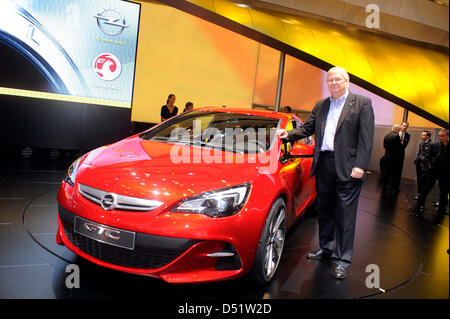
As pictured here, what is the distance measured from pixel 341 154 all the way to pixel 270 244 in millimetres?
861

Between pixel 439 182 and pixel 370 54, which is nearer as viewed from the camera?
pixel 439 182

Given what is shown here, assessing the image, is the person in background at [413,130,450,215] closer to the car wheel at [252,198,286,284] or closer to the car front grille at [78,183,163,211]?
the car wheel at [252,198,286,284]

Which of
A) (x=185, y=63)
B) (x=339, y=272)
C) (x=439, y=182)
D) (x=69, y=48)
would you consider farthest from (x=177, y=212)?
(x=185, y=63)

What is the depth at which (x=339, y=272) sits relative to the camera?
261 cm

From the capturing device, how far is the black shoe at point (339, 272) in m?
2.60

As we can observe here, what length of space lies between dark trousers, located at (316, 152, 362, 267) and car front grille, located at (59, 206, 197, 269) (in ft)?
4.36

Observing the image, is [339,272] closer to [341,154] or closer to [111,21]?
[341,154]

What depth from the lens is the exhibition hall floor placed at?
2105 millimetres

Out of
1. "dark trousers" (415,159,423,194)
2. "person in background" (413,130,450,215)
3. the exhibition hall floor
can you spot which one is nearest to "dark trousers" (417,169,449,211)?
"person in background" (413,130,450,215)

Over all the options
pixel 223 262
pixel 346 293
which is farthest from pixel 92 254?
pixel 346 293

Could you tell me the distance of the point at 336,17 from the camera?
8.95 meters

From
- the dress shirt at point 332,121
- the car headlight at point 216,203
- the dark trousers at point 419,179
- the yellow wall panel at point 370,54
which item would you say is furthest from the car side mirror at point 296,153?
the yellow wall panel at point 370,54

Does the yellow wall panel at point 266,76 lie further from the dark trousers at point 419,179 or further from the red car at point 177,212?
the red car at point 177,212

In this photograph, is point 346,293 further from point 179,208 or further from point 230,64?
point 230,64
